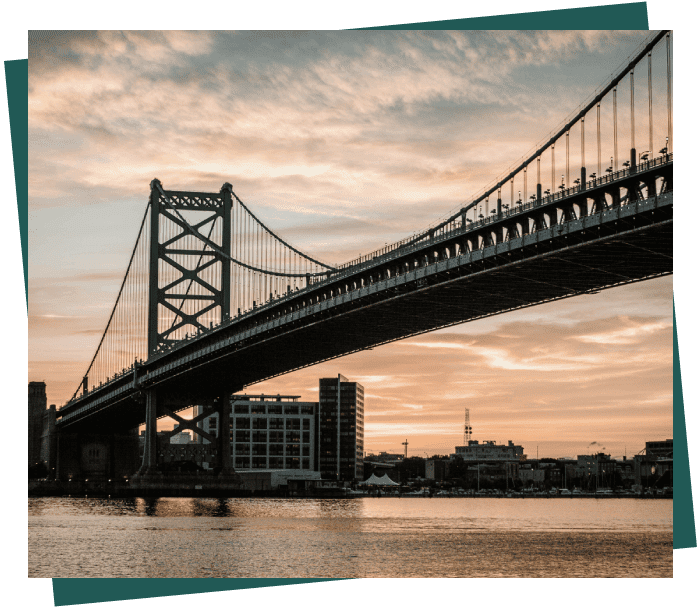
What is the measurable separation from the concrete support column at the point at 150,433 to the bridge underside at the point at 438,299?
816mm

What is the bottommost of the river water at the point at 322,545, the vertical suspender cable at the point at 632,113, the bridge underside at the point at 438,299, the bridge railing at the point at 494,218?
the river water at the point at 322,545

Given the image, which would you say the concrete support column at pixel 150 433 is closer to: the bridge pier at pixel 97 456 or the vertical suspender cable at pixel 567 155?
the bridge pier at pixel 97 456

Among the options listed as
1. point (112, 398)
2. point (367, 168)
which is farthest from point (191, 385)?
point (367, 168)

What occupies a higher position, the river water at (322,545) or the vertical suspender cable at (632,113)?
the vertical suspender cable at (632,113)

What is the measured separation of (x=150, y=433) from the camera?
226 feet

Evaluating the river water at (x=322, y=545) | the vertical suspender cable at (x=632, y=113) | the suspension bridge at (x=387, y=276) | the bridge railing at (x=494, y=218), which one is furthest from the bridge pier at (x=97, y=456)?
the vertical suspender cable at (x=632, y=113)

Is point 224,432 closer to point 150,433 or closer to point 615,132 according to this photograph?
point 150,433

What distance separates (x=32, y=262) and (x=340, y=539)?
18383 mm

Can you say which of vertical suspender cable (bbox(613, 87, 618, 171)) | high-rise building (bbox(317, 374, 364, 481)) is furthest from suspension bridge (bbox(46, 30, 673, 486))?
high-rise building (bbox(317, 374, 364, 481))

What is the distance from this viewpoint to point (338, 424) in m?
142

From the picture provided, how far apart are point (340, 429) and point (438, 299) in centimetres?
9936

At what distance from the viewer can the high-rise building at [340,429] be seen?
5492 inches

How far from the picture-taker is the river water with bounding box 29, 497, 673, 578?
30516 millimetres

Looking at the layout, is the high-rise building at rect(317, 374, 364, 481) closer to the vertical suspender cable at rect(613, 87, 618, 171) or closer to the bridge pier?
the bridge pier
